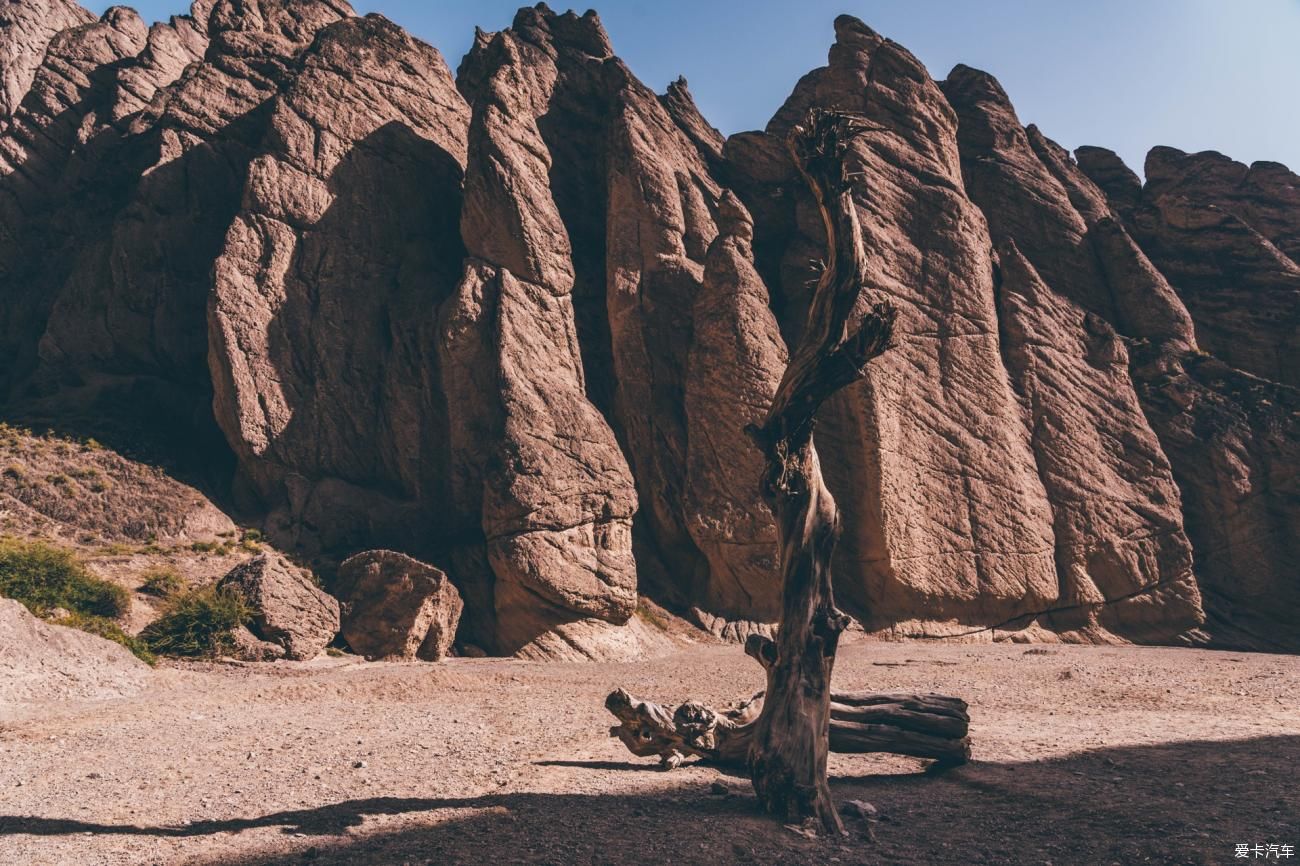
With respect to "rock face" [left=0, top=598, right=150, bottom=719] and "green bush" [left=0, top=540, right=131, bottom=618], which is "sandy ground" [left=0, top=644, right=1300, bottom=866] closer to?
"rock face" [left=0, top=598, right=150, bottom=719]

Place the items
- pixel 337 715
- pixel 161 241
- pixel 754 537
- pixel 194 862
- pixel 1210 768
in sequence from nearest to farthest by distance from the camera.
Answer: pixel 194 862 → pixel 1210 768 → pixel 337 715 → pixel 754 537 → pixel 161 241

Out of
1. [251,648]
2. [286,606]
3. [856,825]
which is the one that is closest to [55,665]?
[251,648]

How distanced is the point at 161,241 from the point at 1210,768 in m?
36.1

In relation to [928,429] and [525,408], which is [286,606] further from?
[928,429]

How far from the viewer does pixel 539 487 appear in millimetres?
26078

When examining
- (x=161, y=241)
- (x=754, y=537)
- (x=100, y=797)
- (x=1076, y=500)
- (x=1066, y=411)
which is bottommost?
(x=100, y=797)

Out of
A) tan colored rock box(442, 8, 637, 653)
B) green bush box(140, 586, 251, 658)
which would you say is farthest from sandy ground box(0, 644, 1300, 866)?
tan colored rock box(442, 8, 637, 653)

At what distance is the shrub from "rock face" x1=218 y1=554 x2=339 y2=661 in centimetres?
160

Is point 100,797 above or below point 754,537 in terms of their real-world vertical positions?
below

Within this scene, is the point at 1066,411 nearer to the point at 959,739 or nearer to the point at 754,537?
the point at 754,537

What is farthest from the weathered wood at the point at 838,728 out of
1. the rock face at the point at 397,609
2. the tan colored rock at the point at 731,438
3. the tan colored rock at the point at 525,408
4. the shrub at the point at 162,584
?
the tan colored rock at the point at 731,438

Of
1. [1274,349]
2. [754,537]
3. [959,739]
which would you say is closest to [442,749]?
[959,739]

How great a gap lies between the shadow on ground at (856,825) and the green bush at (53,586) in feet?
41.5

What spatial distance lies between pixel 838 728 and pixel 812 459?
4.13m
